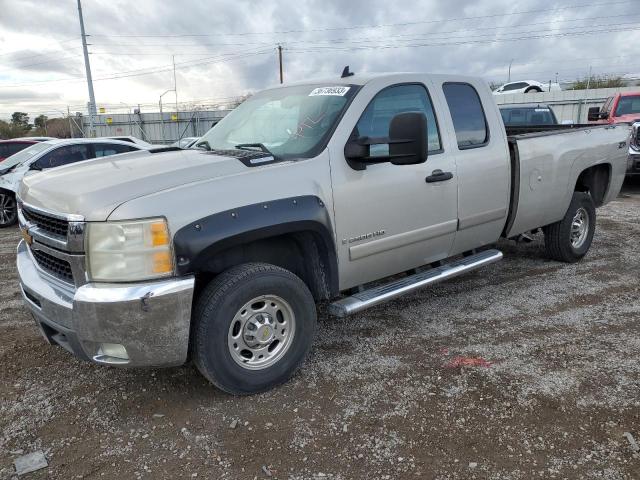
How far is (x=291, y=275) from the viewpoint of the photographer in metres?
3.21

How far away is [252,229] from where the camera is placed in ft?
9.73

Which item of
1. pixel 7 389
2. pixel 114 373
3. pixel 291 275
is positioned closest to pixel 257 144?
pixel 291 275

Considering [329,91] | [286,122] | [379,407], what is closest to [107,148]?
[286,122]

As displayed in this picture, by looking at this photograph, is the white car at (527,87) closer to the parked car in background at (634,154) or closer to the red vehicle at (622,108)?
the red vehicle at (622,108)

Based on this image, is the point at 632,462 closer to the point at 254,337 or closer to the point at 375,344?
the point at 375,344

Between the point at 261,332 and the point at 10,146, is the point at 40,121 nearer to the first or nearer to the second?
the point at 10,146

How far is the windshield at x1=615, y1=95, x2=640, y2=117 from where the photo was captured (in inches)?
485

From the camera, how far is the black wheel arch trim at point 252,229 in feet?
9.05

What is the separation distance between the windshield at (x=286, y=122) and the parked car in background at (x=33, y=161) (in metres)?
5.88

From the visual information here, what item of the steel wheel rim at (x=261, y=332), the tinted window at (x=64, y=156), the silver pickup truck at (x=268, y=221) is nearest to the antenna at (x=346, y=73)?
Answer: the silver pickup truck at (x=268, y=221)

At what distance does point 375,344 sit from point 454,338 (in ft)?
2.02

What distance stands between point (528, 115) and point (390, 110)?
10873 millimetres

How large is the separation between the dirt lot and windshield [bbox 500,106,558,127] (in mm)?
9740

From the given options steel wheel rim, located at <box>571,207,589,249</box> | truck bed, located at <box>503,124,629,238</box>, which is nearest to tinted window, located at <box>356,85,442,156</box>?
truck bed, located at <box>503,124,629,238</box>
